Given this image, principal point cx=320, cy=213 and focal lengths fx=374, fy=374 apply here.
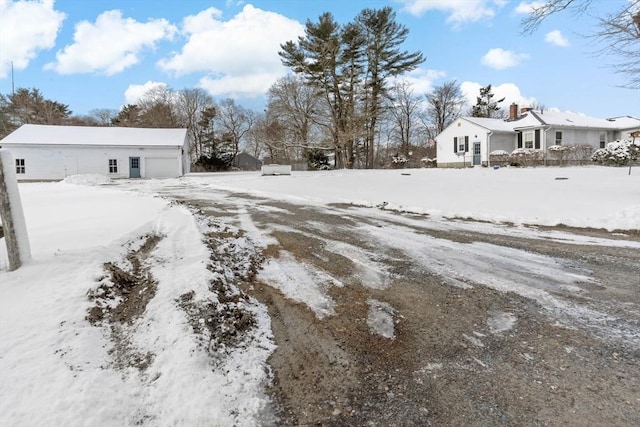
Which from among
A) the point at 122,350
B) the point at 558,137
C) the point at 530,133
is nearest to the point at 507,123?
the point at 530,133

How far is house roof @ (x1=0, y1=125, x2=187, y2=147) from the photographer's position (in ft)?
92.2

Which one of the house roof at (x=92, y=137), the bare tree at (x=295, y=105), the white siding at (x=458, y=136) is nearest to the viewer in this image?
the house roof at (x=92, y=137)

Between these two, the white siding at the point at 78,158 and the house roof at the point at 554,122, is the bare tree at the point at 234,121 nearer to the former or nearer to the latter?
the white siding at the point at 78,158

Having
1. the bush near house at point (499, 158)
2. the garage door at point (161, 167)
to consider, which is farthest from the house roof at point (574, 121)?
the garage door at point (161, 167)

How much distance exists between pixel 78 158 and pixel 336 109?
67.7 feet

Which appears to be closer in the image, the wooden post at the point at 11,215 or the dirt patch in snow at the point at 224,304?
the dirt patch in snow at the point at 224,304

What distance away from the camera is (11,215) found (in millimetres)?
3645

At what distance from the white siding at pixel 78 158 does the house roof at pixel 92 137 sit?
416 mm

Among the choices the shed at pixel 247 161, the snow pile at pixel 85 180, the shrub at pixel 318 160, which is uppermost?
the shed at pixel 247 161

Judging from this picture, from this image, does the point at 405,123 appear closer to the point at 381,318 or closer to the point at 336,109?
the point at 336,109

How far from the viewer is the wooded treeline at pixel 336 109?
32062 mm

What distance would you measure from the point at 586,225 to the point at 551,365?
6435 millimetres

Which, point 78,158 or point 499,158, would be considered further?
point 78,158

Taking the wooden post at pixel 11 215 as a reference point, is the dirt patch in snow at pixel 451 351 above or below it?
below
